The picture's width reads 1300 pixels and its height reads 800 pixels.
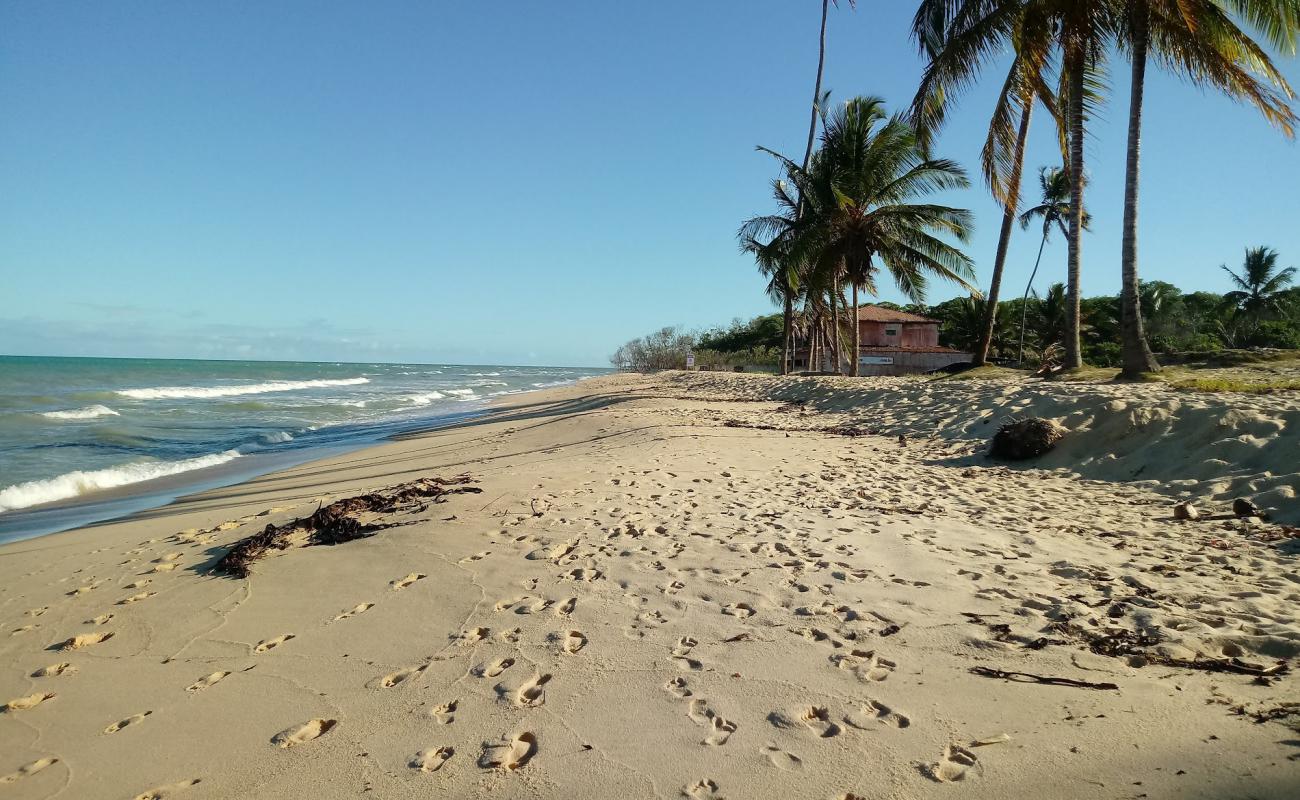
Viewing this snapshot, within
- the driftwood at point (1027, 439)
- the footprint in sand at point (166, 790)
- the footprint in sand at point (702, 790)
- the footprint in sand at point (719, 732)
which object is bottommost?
the footprint in sand at point (166, 790)

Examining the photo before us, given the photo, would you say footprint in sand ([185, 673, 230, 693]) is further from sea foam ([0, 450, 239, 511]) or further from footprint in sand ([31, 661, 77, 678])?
sea foam ([0, 450, 239, 511])

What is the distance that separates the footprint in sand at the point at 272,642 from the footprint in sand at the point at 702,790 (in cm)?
259

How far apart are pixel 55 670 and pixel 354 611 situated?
150 centimetres

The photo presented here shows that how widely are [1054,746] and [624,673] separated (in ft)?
5.61

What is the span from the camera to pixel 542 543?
516 centimetres

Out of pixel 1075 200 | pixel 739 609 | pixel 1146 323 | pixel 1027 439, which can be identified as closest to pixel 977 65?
pixel 1075 200

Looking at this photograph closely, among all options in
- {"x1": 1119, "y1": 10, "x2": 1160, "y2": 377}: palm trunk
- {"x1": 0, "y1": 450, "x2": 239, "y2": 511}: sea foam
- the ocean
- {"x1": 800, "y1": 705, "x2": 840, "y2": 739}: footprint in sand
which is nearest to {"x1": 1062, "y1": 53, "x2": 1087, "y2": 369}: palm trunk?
{"x1": 1119, "y1": 10, "x2": 1160, "y2": 377}: palm trunk

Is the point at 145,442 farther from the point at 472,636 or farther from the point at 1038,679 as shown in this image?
the point at 1038,679

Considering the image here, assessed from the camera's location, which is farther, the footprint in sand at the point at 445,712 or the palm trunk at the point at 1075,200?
the palm trunk at the point at 1075,200

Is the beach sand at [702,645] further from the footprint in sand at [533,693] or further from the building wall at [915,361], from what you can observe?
the building wall at [915,361]

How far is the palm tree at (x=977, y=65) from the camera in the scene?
13.1m

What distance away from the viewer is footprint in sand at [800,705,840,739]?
2.55 meters

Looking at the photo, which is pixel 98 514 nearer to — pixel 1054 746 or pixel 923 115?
pixel 1054 746

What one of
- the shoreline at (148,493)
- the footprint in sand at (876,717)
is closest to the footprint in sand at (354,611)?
the footprint in sand at (876,717)
